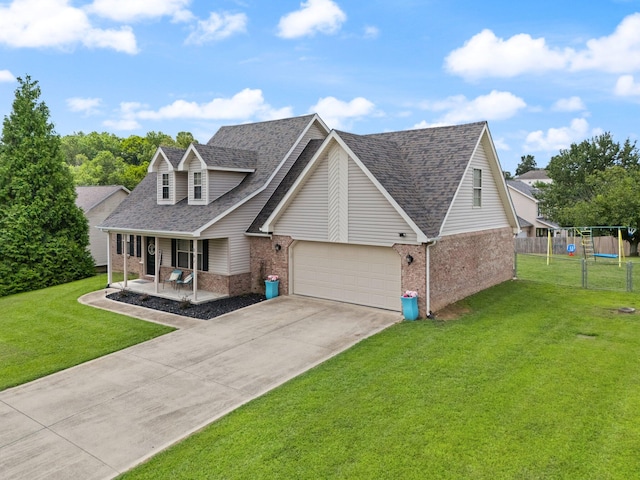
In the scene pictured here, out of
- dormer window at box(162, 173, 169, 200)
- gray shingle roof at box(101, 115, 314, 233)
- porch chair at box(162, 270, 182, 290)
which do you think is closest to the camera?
gray shingle roof at box(101, 115, 314, 233)

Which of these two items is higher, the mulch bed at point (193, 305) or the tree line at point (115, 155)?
the tree line at point (115, 155)

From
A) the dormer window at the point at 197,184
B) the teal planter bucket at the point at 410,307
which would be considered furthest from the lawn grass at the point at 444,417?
the dormer window at the point at 197,184

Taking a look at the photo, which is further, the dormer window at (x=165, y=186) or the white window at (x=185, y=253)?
the dormer window at (x=165, y=186)

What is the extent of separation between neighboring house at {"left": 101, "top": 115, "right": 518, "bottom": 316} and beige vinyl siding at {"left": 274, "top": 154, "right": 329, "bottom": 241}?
0.12 ft

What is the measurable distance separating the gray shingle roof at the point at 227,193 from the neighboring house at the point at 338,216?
0.25 feet

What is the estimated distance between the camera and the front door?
66.9ft

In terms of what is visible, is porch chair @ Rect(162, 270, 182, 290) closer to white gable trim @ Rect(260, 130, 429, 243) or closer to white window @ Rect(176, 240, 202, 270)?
white window @ Rect(176, 240, 202, 270)

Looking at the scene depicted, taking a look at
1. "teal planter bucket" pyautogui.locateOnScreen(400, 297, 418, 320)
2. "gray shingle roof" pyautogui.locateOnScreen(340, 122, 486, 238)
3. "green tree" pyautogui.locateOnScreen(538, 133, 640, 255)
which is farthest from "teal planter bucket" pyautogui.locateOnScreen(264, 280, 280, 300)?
"green tree" pyautogui.locateOnScreen(538, 133, 640, 255)

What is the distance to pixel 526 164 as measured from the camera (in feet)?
385

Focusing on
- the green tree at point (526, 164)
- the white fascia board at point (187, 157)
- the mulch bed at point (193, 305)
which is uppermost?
the green tree at point (526, 164)

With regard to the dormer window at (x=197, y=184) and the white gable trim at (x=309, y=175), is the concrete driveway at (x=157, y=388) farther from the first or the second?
the dormer window at (x=197, y=184)

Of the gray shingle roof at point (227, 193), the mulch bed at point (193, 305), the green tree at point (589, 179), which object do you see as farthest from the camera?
the green tree at point (589, 179)

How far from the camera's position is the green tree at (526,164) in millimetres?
116688

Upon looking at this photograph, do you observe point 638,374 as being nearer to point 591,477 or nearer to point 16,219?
point 591,477
